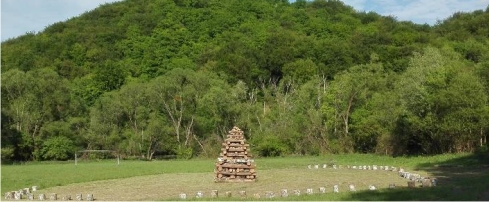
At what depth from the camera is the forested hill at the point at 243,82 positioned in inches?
1841

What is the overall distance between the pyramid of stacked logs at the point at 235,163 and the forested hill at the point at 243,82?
2078 centimetres

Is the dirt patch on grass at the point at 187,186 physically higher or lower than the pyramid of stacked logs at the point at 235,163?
lower

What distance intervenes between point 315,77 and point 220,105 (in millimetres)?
12105

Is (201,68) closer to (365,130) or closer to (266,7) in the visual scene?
(266,7)

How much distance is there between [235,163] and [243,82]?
4369 centimetres

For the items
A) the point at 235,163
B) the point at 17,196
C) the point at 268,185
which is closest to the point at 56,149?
the point at 235,163

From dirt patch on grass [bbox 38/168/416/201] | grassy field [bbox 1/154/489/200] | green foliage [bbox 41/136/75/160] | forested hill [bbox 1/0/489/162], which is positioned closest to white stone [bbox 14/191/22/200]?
dirt patch on grass [bbox 38/168/416/201]

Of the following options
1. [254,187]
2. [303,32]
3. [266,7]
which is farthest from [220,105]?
[254,187]

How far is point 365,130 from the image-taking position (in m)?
53.2

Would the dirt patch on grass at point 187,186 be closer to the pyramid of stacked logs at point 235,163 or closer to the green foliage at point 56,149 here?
the pyramid of stacked logs at point 235,163

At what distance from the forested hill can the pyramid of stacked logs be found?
2078cm

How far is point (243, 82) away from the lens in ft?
229

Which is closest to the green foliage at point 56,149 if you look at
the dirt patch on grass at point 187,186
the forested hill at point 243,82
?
the forested hill at point 243,82

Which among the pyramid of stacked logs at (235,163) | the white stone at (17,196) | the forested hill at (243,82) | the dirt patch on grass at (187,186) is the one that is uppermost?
the forested hill at (243,82)
